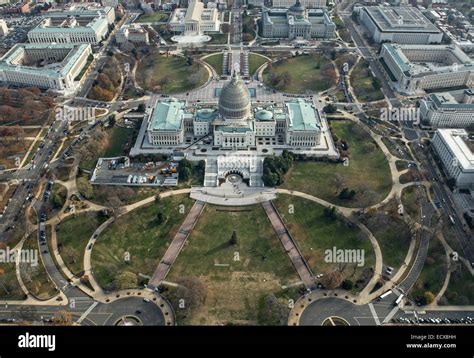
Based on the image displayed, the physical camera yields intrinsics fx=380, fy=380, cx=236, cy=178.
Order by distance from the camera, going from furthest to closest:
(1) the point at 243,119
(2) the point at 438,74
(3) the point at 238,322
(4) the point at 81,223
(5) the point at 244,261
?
1. (2) the point at 438,74
2. (1) the point at 243,119
3. (4) the point at 81,223
4. (5) the point at 244,261
5. (3) the point at 238,322

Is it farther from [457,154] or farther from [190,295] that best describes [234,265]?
[457,154]

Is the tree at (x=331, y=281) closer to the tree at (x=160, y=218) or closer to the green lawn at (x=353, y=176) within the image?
the green lawn at (x=353, y=176)

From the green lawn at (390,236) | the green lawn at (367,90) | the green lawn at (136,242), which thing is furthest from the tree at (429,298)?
the green lawn at (367,90)

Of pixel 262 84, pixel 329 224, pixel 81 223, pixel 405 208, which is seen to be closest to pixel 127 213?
pixel 81 223

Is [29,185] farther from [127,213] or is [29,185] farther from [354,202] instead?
[354,202]

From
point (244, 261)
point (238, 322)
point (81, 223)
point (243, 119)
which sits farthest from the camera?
point (243, 119)

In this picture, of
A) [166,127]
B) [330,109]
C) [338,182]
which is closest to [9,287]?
[166,127]
